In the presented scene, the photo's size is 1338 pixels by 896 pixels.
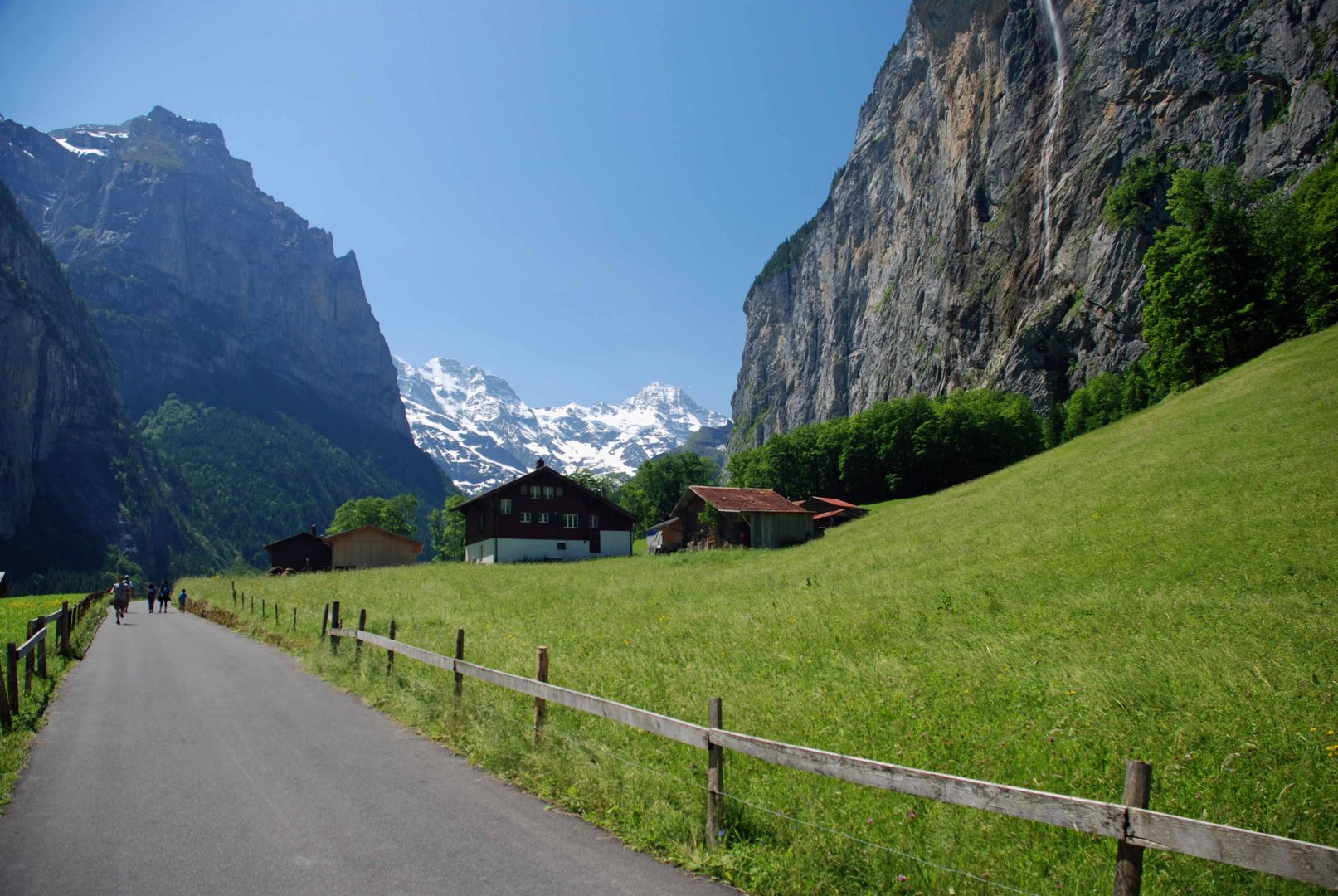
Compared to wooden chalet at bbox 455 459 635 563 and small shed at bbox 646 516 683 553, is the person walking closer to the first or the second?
wooden chalet at bbox 455 459 635 563

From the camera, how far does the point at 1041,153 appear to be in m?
127

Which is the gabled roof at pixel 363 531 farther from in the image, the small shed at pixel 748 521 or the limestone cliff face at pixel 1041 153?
the limestone cliff face at pixel 1041 153

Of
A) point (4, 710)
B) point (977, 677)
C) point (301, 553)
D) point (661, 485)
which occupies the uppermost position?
point (661, 485)

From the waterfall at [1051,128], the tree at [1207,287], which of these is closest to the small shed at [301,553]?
the tree at [1207,287]

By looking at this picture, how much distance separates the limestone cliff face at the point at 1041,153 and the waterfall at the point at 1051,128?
330mm

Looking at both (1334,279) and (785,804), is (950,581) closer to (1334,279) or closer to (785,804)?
(785,804)

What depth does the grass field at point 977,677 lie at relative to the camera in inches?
237

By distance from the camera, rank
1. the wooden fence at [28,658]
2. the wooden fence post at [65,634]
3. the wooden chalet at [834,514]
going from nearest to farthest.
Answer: the wooden fence at [28,658]
the wooden fence post at [65,634]
the wooden chalet at [834,514]

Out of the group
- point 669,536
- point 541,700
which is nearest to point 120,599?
point 541,700

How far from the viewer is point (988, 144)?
140 m

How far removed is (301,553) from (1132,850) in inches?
3404

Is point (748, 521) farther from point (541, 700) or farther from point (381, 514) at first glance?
point (381, 514)

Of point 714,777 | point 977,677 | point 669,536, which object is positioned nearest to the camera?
point 714,777

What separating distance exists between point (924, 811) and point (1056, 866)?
126 cm
